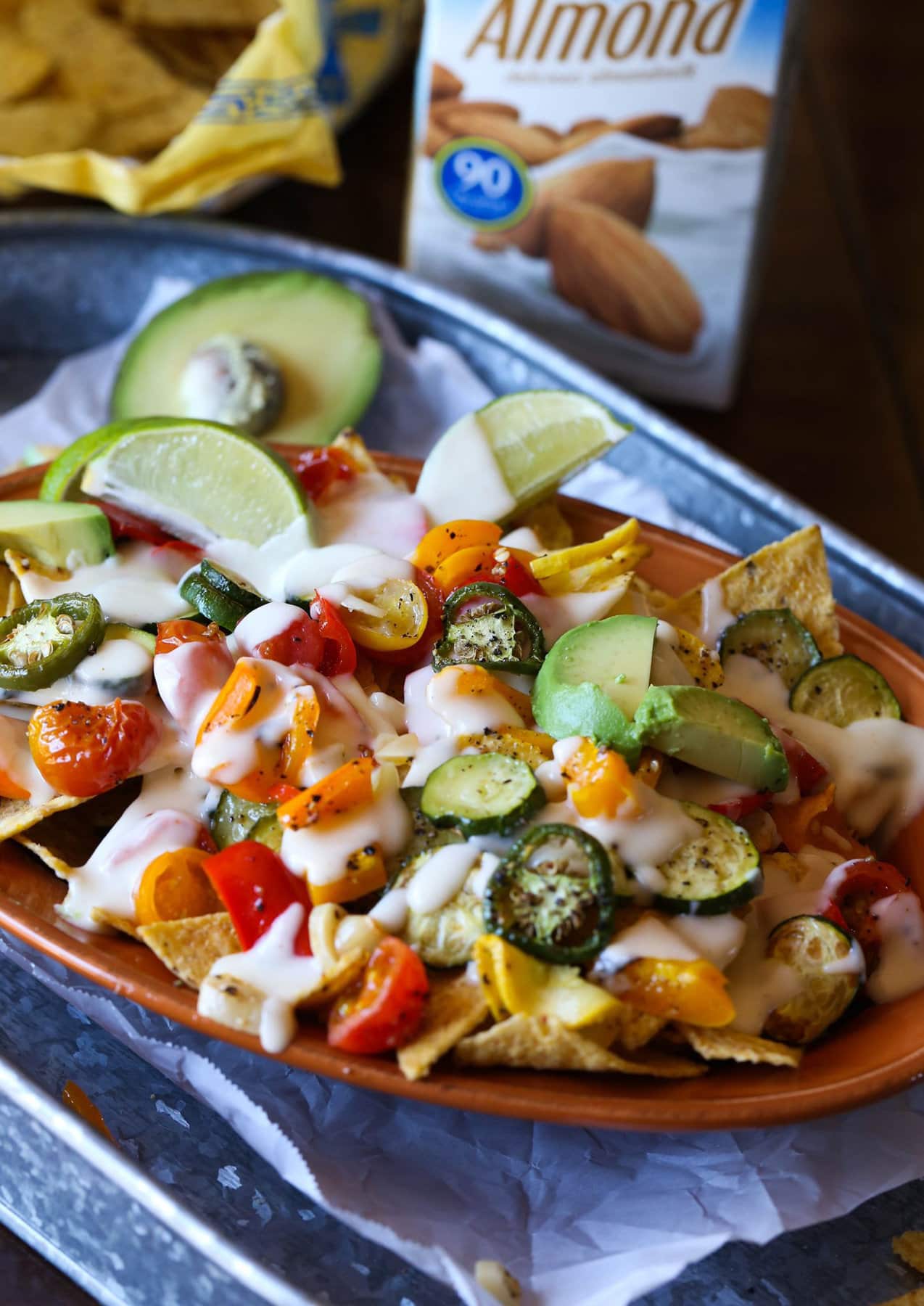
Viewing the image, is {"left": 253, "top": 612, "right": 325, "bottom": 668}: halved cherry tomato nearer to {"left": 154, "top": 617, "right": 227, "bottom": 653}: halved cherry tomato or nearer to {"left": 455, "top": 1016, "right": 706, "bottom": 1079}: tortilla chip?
{"left": 154, "top": 617, "right": 227, "bottom": 653}: halved cherry tomato

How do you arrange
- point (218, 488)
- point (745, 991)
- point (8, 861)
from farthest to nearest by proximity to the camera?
point (218, 488), point (8, 861), point (745, 991)

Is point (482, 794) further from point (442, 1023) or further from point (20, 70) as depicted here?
point (20, 70)

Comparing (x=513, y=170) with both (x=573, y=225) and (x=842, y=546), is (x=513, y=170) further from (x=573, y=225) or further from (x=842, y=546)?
(x=842, y=546)

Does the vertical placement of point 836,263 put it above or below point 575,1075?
above

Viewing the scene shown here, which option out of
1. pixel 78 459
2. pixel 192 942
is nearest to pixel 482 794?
pixel 192 942

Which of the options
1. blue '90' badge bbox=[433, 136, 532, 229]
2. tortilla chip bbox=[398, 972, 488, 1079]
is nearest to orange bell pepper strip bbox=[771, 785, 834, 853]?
tortilla chip bbox=[398, 972, 488, 1079]

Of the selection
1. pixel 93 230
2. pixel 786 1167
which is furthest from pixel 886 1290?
pixel 93 230
